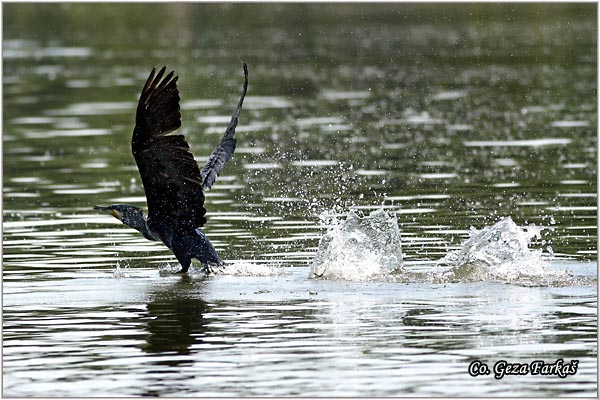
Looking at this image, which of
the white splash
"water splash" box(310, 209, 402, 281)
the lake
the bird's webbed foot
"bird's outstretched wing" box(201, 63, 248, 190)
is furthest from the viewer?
"bird's outstretched wing" box(201, 63, 248, 190)

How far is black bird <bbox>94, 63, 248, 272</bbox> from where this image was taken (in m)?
10.3

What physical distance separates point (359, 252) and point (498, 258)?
1.15 metres

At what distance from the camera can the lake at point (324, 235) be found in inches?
321

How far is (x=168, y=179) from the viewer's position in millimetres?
10656

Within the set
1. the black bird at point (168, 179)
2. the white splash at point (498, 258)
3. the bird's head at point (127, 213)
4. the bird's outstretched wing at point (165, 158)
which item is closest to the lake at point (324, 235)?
the white splash at point (498, 258)

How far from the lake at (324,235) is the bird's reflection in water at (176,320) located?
0.03 meters

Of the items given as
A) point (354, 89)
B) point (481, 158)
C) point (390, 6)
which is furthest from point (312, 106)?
point (390, 6)

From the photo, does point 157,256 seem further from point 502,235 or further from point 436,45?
point 436,45

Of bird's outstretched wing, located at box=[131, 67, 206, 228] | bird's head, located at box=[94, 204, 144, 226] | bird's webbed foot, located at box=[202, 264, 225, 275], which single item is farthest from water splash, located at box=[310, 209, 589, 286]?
bird's head, located at box=[94, 204, 144, 226]

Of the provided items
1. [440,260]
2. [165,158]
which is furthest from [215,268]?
[440,260]

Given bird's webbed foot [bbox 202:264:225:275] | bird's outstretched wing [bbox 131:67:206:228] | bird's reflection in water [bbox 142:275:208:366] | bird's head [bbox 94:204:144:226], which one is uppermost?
bird's outstretched wing [bbox 131:67:206:228]

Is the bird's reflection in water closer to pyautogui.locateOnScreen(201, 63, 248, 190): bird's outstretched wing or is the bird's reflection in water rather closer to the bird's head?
the bird's head

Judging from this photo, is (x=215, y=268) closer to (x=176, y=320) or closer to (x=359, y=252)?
(x=359, y=252)

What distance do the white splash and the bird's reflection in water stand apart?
2027 mm
